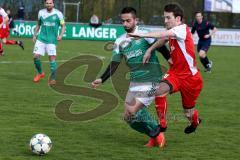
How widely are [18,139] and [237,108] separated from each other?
5.55 m

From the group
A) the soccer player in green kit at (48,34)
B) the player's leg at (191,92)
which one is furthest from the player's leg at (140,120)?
the soccer player in green kit at (48,34)

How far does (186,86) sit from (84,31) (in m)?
32.6

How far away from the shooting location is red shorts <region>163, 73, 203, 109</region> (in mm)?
8186

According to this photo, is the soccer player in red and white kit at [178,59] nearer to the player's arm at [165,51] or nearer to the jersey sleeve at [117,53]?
the player's arm at [165,51]

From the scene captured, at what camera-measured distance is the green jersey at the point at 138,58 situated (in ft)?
27.4

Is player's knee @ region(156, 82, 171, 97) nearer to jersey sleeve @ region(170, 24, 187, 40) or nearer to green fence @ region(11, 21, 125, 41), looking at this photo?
jersey sleeve @ region(170, 24, 187, 40)

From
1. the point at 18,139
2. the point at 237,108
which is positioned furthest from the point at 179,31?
the point at 237,108

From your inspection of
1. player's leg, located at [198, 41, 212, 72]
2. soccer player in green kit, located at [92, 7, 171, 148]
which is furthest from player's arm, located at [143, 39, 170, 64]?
player's leg, located at [198, 41, 212, 72]

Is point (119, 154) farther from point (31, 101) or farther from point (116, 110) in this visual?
point (31, 101)

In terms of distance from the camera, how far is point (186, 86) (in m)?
8.31

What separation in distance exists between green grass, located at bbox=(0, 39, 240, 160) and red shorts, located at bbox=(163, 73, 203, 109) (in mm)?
642

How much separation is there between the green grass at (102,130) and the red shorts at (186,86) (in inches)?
25.3

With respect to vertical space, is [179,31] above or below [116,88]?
above

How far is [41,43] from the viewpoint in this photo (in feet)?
51.4
